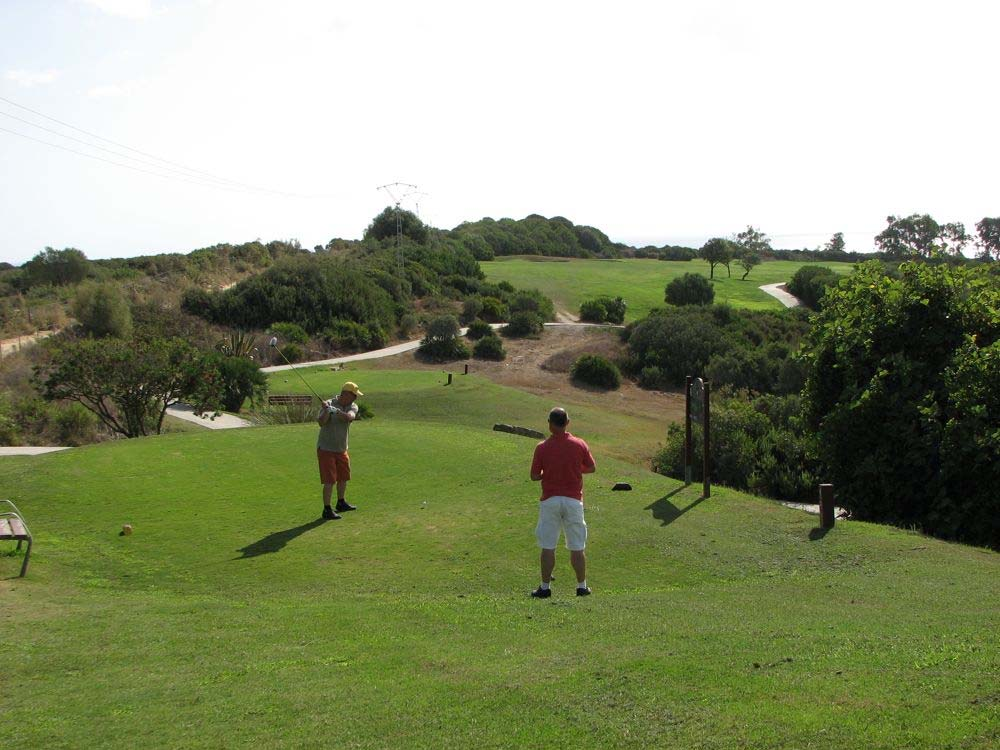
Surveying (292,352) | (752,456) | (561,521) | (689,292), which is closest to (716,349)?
(292,352)

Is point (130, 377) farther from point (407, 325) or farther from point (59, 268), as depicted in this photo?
point (59, 268)

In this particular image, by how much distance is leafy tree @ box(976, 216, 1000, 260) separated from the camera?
130m

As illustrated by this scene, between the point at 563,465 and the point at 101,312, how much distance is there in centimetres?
4278

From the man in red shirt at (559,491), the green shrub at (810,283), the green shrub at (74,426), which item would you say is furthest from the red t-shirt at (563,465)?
the green shrub at (810,283)

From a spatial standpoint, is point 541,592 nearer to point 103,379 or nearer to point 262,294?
point 103,379

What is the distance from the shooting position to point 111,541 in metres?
12.0

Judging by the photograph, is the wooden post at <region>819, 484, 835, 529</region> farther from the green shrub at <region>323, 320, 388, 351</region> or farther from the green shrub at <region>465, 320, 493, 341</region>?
the green shrub at <region>465, 320, 493, 341</region>

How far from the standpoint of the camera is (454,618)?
8297 mm

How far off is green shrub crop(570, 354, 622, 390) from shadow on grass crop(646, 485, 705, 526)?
3478 cm

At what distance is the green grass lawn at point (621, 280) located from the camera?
82500 millimetres

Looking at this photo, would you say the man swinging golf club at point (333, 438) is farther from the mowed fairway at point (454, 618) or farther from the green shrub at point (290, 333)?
the green shrub at point (290, 333)

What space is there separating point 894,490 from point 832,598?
29.9 feet

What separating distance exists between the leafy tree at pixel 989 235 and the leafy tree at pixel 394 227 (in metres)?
82.6

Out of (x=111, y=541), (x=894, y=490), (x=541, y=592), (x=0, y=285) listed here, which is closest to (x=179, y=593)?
(x=111, y=541)
